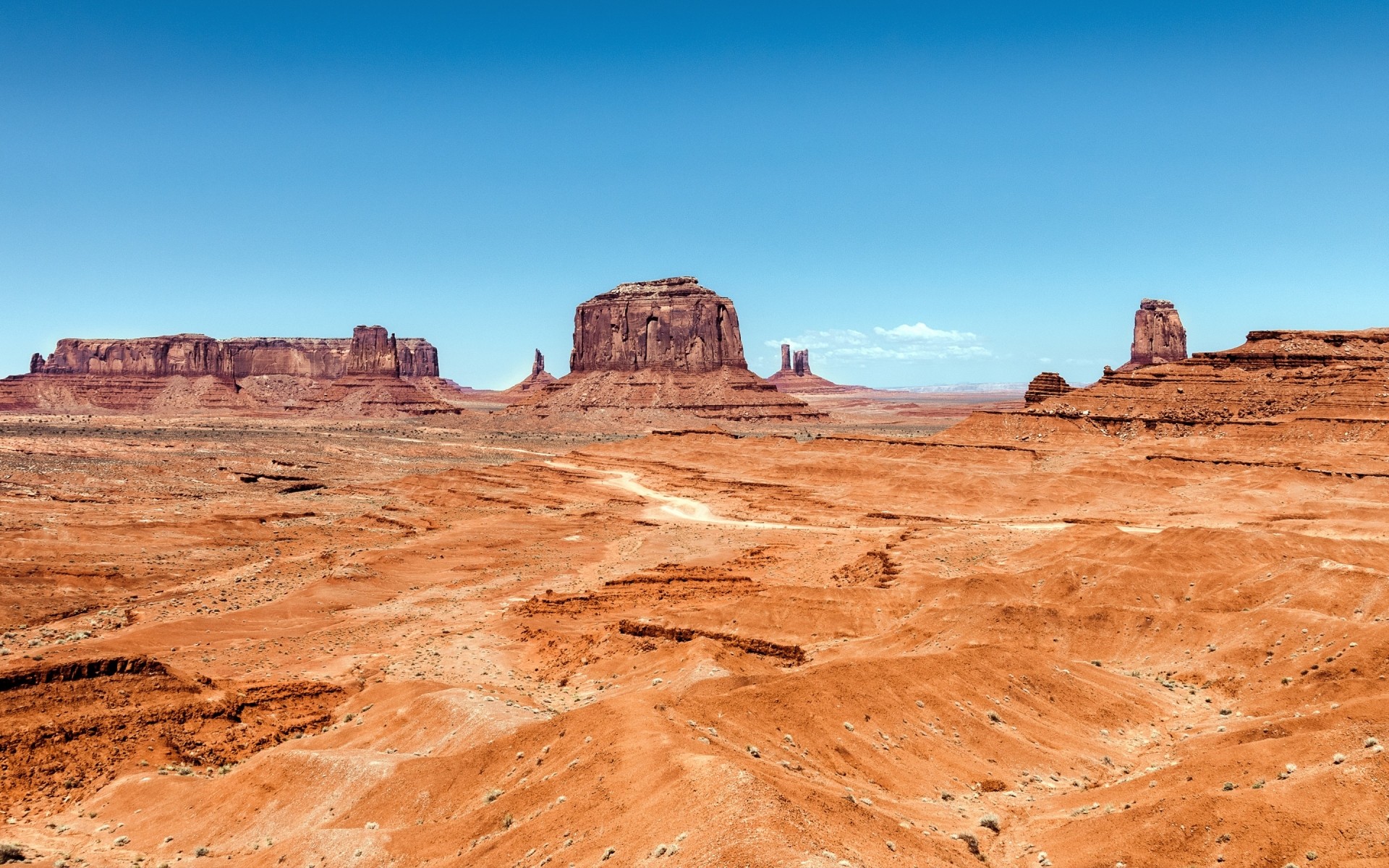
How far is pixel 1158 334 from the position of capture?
528 ft

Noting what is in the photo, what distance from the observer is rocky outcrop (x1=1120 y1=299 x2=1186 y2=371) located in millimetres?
159875

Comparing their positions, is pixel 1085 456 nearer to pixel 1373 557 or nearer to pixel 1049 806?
pixel 1373 557

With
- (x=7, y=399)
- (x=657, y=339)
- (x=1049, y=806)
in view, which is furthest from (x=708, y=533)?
(x=7, y=399)

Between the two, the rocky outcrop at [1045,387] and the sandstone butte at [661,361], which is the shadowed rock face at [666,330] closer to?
the sandstone butte at [661,361]

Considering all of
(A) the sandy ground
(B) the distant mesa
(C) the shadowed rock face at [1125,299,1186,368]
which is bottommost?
(A) the sandy ground

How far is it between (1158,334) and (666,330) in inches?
3161

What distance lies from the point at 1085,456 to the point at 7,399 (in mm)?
202492

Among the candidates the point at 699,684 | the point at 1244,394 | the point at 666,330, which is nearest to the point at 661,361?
the point at 666,330

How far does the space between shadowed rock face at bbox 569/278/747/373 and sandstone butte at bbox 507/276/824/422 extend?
0.41ft

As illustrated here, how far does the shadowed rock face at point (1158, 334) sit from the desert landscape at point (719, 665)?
89147 mm

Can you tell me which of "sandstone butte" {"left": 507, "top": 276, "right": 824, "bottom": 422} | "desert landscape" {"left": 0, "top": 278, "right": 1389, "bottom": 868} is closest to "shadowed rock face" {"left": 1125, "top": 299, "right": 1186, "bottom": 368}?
"sandstone butte" {"left": 507, "top": 276, "right": 824, "bottom": 422}

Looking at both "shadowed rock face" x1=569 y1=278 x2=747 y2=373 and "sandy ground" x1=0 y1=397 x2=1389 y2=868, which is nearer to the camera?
"sandy ground" x1=0 y1=397 x2=1389 y2=868

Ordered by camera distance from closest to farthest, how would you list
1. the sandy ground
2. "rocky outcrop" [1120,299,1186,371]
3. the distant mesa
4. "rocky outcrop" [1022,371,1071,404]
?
the sandy ground
the distant mesa
"rocky outcrop" [1022,371,1071,404]
"rocky outcrop" [1120,299,1186,371]

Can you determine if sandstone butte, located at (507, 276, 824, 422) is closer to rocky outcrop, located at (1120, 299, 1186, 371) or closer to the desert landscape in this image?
rocky outcrop, located at (1120, 299, 1186, 371)
